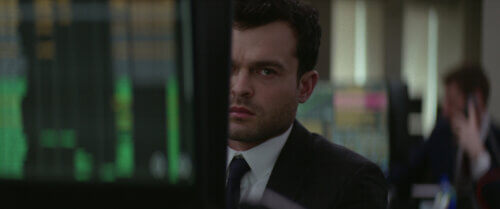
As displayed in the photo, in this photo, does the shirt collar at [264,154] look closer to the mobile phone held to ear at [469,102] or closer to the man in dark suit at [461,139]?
the man in dark suit at [461,139]

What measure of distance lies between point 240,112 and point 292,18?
0.43 ft

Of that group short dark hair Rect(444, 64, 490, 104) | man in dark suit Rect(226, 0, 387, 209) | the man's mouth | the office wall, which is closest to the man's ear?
man in dark suit Rect(226, 0, 387, 209)

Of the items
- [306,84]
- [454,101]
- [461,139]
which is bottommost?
[461,139]

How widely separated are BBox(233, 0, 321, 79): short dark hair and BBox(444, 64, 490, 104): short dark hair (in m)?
1.96

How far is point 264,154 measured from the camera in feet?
2.34

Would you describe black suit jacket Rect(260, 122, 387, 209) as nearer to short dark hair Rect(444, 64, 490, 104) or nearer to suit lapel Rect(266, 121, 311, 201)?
suit lapel Rect(266, 121, 311, 201)

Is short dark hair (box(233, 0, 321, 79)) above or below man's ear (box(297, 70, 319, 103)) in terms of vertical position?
above

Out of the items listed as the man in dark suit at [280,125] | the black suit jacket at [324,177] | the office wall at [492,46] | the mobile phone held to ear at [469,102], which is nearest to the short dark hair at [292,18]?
the man in dark suit at [280,125]

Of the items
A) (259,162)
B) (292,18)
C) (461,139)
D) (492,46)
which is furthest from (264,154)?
(492,46)

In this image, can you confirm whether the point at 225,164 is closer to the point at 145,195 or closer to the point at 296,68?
the point at 145,195

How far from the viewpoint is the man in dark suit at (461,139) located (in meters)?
2.37

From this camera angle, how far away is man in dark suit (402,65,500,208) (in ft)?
7.77

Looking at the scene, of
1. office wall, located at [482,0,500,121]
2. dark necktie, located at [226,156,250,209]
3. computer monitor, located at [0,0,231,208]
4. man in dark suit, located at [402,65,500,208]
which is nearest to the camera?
computer monitor, located at [0,0,231,208]

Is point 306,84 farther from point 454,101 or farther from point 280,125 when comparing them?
point 454,101
